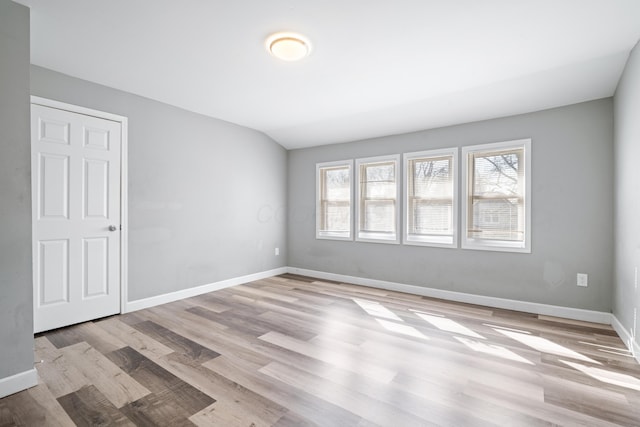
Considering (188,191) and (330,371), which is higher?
(188,191)

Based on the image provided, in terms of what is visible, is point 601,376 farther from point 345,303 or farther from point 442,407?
point 345,303

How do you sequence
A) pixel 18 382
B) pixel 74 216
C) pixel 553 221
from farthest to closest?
1. pixel 553 221
2. pixel 74 216
3. pixel 18 382

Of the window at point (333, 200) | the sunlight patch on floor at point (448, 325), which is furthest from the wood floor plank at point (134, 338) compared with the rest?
the window at point (333, 200)

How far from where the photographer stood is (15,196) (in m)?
2.09

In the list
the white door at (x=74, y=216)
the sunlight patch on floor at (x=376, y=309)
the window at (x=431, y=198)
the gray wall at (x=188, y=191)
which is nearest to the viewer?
the white door at (x=74, y=216)

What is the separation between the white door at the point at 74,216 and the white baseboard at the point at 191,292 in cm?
20

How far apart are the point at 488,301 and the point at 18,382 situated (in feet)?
14.9

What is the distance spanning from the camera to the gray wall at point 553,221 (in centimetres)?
326

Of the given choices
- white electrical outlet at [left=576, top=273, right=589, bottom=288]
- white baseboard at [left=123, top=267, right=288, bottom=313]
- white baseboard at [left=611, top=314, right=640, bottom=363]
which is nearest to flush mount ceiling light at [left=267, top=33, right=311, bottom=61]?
white baseboard at [left=123, top=267, right=288, bottom=313]

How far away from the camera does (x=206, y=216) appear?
4484mm

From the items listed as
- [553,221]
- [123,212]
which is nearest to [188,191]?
[123,212]

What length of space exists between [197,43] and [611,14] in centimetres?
307

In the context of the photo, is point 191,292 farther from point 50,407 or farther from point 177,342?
point 50,407

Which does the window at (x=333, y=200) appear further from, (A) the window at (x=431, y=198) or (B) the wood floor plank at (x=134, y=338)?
(B) the wood floor plank at (x=134, y=338)
